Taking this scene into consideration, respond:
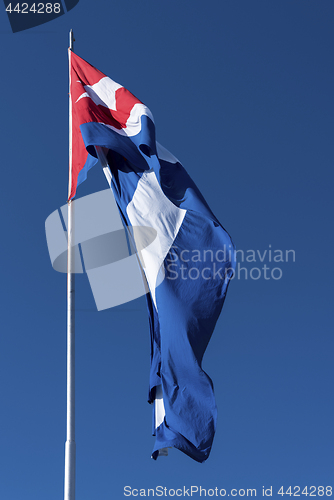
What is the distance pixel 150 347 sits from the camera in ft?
47.8

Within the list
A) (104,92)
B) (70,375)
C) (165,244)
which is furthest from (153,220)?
(104,92)

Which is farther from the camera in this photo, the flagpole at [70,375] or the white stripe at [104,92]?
the white stripe at [104,92]

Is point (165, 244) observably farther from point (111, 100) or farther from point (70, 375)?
point (111, 100)

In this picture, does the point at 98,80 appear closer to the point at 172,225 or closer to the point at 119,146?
the point at 119,146

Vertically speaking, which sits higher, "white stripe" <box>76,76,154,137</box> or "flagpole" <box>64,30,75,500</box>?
"white stripe" <box>76,76,154,137</box>

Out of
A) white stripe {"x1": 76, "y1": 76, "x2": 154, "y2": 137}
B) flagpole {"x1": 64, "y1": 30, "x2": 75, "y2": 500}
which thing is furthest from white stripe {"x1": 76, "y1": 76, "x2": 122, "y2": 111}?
flagpole {"x1": 64, "y1": 30, "x2": 75, "y2": 500}

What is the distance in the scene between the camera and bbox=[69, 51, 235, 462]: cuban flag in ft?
42.1

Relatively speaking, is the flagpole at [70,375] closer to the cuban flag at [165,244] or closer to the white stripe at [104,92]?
the cuban flag at [165,244]

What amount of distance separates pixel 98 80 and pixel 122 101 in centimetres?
100

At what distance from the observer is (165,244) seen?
1447 cm

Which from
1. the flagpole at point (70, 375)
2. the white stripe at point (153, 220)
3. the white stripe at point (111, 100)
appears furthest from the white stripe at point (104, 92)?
the flagpole at point (70, 375)

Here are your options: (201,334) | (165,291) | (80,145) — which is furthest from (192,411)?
(80,145)

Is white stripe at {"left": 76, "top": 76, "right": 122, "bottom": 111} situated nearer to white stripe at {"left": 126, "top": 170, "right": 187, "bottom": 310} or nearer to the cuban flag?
the cuban flag

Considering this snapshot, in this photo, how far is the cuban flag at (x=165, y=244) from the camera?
12.8 meters
